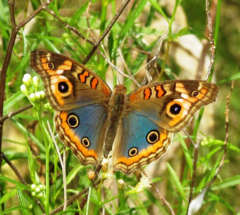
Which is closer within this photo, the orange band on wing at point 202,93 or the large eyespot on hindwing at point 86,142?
the orange band on wing at point 202,93

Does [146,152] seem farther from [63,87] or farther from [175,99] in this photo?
[63,87]

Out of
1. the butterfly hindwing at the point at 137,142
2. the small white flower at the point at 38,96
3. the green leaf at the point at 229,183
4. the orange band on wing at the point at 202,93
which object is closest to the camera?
the small white flower at the point at 38,96

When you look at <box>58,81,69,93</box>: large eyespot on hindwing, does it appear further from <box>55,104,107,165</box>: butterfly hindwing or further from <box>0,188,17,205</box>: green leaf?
<box>0,188,17,205</box>: green leaf

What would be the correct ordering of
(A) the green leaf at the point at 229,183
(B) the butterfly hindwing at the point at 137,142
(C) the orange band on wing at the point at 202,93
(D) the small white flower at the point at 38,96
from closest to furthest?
(D) the small white flower at the point at 38,96 → (C) the orange band on wing at the point at 202,93 → (B) the butterfly hindwing at the point at 137,142 → (A) the green leaf at the point at 229,183

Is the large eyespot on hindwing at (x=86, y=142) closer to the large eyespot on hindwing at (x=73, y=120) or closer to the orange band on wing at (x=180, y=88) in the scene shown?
the large eyespot on hindwing at (x=73, y=120)

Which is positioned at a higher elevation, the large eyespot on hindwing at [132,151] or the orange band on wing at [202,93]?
the orange band on wing at [202,93]

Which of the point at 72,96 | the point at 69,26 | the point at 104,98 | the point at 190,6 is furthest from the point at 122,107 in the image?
the point at 190,6

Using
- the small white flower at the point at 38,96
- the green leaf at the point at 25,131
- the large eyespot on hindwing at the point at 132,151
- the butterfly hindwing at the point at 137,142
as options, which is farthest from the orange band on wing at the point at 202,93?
the green leaf at the point at 25,131
